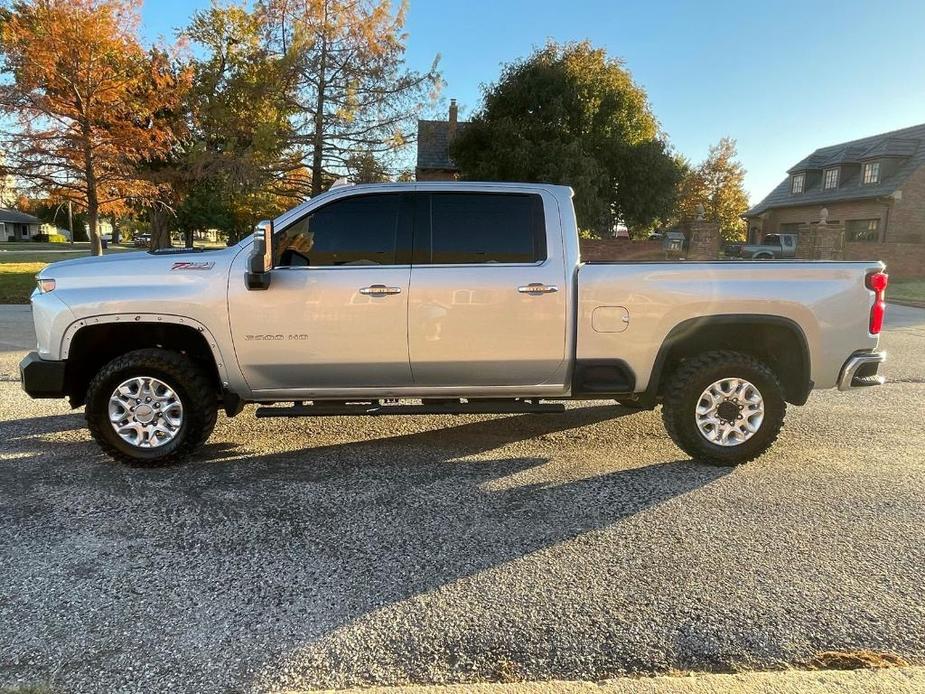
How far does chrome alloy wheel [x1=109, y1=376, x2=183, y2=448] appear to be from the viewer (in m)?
4.30

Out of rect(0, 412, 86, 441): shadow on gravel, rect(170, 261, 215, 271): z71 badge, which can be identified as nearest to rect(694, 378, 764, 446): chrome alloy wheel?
rect(170, 261, 215, 271): z71 badge

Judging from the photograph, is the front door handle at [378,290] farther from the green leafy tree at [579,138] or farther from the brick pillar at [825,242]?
the brick pillar at [825,242]

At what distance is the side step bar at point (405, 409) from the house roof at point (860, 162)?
1380 inches

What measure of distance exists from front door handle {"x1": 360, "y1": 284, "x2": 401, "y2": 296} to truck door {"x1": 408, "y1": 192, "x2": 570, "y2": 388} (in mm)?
128

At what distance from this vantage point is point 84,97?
14.7 metres

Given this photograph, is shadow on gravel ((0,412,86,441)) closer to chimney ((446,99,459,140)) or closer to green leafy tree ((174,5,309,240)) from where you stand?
green leafy tree ((174,5,309,240))

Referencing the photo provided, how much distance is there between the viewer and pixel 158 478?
4.21 meters

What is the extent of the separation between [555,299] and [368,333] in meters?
1.36

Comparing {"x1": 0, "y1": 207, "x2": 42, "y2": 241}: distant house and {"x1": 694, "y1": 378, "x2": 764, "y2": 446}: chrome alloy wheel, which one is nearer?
{"x1": 694, "y1": 378, "x2": 764, "y2": 446}: chrome alloy wheel

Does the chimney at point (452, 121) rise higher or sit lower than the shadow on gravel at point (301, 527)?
higher

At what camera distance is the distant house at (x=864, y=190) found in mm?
31016

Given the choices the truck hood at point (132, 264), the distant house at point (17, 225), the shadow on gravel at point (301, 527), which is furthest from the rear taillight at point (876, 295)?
the distant house at point (17, 225)

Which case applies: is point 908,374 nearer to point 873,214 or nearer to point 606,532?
point 606,532

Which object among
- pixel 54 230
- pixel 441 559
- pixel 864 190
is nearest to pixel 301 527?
pixel 441 559
